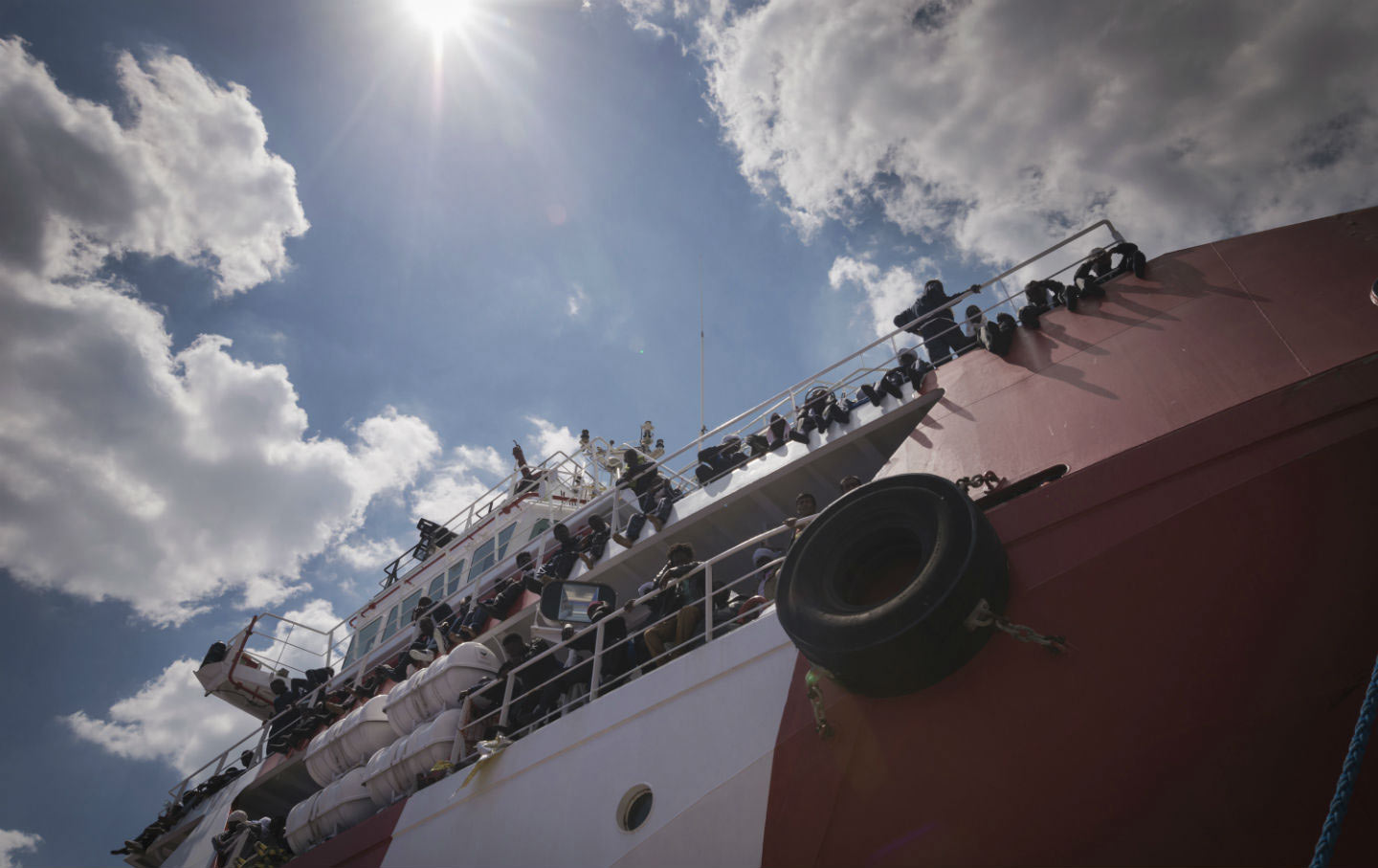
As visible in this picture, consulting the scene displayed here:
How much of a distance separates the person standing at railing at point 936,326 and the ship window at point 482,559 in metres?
9.84

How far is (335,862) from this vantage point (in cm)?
815

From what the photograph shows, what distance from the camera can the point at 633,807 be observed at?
5.33 metres

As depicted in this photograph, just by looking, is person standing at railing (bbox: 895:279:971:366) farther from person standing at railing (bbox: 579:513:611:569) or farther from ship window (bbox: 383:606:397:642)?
ship window (bbox: 383:606:397:642)

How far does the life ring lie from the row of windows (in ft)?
32.1

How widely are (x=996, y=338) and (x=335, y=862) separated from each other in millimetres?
9003

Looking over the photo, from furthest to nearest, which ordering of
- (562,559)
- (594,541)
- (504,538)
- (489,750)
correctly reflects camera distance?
1. (504,538)
2. (562,559)
3. (594,541)
4. (489,750)

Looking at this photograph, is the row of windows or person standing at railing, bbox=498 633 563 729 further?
the row of windows

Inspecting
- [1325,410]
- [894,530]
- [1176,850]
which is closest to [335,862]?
[894,530]

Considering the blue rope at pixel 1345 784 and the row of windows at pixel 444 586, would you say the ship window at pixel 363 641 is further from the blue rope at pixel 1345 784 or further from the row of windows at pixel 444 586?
the blue rope at pixel 1345 784

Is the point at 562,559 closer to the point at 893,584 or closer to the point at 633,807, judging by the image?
the point at 633,807

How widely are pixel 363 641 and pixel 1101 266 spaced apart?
16.4 metres

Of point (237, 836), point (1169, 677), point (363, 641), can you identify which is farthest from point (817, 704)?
point (363, 641)

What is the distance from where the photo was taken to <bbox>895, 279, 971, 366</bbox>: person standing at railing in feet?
22.8

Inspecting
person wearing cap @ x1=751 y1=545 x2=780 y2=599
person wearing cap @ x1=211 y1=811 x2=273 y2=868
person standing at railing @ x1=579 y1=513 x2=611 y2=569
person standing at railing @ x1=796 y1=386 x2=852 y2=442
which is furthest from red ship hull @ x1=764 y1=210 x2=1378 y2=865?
person wearing cap @ x1=211 y1=811 x2=273 y2=868
